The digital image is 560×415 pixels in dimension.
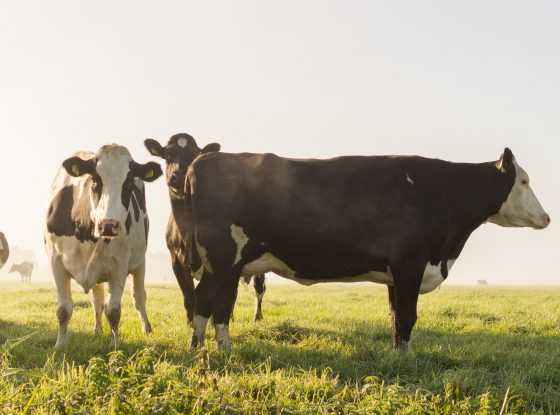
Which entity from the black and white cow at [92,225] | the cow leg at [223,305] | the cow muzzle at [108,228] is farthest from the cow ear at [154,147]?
the cow leg at [223,305]

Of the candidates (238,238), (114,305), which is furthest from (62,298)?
(238,238)

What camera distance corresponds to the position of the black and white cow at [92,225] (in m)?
7.19

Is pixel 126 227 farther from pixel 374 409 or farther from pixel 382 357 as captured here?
pixel 374 409

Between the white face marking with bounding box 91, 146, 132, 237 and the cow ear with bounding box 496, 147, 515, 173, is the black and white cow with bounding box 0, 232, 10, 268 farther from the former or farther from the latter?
the cow ear with bounding box 496, 147, 515, 173

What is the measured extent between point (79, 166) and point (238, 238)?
93.5 inches

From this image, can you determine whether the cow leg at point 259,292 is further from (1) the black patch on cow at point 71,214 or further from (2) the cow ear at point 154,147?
(1) the black patch on cow at point 71,214

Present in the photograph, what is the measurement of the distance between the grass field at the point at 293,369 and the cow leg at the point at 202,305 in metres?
0.24

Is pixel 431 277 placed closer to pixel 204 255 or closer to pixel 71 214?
pixel 204 255

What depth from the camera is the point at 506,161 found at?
7.59m

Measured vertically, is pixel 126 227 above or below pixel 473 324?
above

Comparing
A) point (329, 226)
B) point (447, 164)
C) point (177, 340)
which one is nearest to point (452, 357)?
point (329, 226)

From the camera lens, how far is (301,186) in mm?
6957

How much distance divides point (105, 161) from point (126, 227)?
0.99 m

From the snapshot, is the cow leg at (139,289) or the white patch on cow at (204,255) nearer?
the white patch on cow at (204,255)
